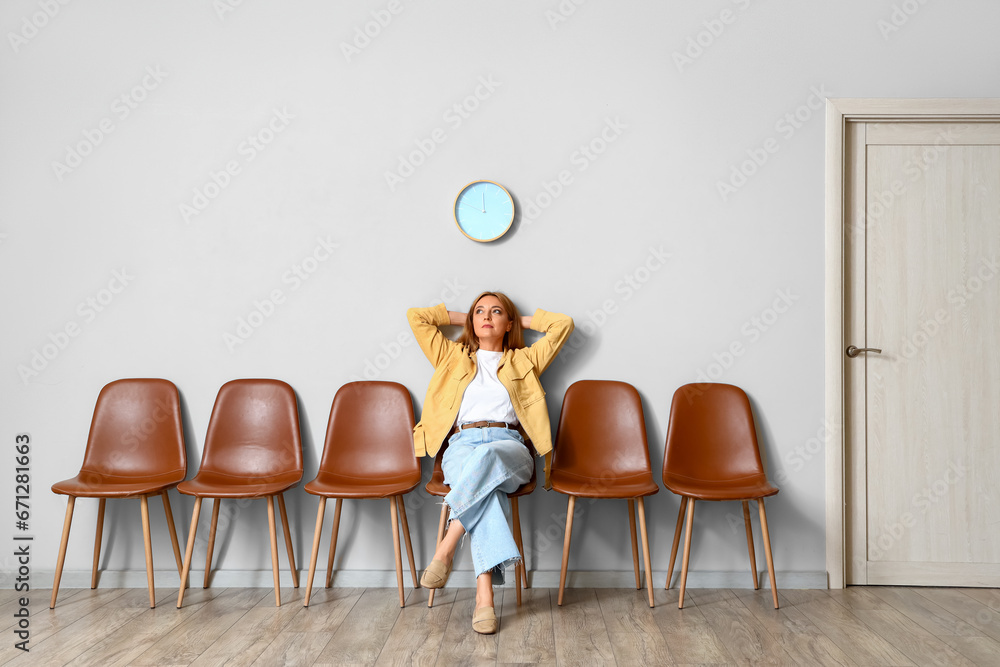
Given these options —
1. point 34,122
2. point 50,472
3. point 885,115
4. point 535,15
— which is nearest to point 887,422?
point 885,115

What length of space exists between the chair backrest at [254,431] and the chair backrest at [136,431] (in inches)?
6.0

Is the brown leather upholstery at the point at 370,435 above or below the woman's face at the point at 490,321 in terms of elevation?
below

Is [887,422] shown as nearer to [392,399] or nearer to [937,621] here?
[937,621]

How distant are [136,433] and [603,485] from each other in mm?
2016

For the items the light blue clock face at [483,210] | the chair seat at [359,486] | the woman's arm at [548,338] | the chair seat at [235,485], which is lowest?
the chair seat at [235,485]

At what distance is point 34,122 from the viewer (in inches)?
117

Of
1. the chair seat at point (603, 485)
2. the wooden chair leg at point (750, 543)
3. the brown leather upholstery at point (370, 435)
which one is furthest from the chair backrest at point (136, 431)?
the wooden chair leg at point (750, 543)

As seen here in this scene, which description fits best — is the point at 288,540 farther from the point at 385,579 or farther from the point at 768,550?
the point at 768,550

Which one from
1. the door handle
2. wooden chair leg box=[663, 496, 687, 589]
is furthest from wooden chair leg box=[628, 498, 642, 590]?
the door handle

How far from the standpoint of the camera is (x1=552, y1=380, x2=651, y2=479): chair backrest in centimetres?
282

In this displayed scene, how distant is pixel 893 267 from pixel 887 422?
68cm

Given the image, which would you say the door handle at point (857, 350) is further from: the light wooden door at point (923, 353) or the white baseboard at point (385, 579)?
the white baseboard at point (385, 579)

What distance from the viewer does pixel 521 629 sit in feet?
7.82

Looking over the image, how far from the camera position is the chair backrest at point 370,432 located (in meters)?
2.84
